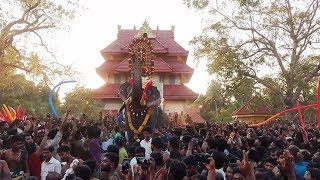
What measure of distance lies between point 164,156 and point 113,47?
3047 centimetres

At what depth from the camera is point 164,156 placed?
6965mm

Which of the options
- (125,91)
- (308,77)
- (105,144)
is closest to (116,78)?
(308,77)

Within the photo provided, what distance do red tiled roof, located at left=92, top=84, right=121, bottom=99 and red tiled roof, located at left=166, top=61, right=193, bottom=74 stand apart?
4.08m

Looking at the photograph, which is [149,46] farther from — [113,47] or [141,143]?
[113,47]

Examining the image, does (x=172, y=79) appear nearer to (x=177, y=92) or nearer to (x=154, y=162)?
(x=177, y=92)

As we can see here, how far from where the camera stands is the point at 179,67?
35688 mm

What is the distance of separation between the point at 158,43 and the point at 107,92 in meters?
5.34

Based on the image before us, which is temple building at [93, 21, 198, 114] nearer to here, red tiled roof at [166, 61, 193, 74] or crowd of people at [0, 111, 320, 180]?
red tiled roof at [166, 61, 193, 74]

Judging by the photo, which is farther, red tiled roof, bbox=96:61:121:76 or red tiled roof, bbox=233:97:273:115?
red tiled roof, bbox=96:61:121:76

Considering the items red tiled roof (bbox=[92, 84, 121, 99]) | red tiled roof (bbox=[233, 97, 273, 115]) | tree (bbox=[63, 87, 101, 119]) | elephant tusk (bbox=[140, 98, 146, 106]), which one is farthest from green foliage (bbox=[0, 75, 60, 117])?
elephant tusk (bbox=[140, 98, 146, 106])

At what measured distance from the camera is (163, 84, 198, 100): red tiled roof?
33781 mm

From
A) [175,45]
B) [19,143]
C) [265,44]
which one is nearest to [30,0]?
[265,44]

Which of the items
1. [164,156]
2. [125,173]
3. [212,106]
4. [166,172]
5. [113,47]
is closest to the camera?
[166,172]

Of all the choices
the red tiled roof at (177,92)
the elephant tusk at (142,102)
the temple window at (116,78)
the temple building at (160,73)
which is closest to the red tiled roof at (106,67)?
the temple building at (160,73)
